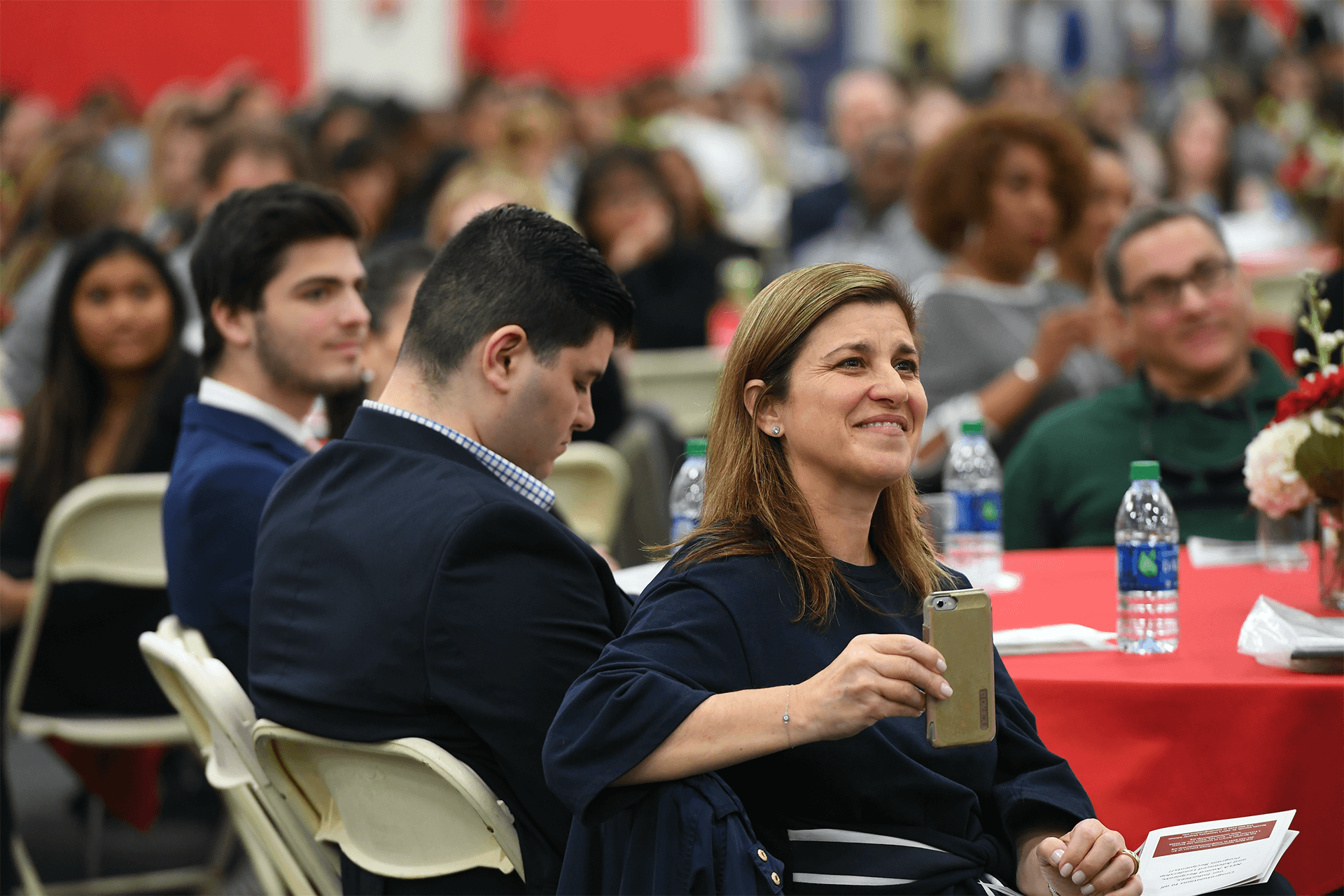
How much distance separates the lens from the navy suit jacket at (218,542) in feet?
7.45

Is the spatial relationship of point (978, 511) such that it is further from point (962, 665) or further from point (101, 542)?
point (101, 542)

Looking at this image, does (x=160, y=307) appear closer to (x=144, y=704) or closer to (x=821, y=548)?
(x=144, y=704)

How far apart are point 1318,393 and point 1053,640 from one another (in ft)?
1.80

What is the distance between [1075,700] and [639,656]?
2.39 ft

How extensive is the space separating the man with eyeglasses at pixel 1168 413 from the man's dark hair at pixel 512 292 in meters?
1.46

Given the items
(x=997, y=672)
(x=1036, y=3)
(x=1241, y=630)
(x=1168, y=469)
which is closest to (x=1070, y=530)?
(x=1168, y=469)

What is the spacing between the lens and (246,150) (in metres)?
5.12

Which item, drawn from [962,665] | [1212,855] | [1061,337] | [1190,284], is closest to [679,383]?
[1061,337]

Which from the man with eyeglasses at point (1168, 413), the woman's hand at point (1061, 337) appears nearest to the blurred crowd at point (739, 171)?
the woman's hand at point (1061, 337)

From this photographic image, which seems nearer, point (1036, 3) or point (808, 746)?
point (808, 746)

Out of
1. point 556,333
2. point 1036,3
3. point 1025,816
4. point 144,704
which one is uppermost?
point 1036,3

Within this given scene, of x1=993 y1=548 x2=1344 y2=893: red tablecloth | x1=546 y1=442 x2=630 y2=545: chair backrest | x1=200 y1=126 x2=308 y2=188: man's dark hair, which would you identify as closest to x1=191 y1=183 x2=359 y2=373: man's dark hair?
x1=546 y1=442 x2=630 y2=545: chair backrest

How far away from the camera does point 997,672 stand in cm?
167

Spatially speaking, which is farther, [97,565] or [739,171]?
[739,171]
